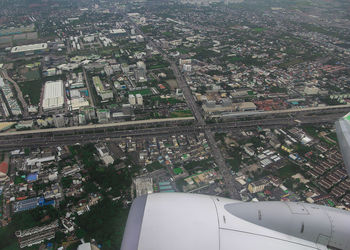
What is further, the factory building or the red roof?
the factory building

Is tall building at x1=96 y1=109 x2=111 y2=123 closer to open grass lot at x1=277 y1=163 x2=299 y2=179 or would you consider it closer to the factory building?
open grass lot at x1=277 y1=163 x2=299 y2=179

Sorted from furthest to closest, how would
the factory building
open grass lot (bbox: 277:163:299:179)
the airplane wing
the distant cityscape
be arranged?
the factory building
open grass lot (bbox: 277:163:299:179)
the distant cityscape
the airplane wing

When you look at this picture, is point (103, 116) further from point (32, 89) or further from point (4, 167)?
point (32, 89)

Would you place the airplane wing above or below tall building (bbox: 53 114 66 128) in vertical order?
above

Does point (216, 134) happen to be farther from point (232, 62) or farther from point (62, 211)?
point (232, 62)

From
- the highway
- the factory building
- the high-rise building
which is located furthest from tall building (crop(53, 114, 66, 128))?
the factory building

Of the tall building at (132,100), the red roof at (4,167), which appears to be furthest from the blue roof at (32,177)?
the tall building at (132,100)

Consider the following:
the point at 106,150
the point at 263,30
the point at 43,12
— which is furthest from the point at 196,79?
the point at 43,12
